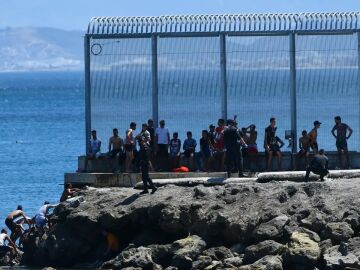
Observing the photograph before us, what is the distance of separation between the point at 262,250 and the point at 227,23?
9.55 meters

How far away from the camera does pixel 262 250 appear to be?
35.1 meters

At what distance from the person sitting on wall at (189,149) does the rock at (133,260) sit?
5523 millimetres

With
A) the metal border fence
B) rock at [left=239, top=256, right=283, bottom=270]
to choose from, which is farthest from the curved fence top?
rock at [left=239, top=256, right=283, bottom=270]

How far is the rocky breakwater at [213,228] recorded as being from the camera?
35.0 metres

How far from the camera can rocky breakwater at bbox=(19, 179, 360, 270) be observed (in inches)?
1377

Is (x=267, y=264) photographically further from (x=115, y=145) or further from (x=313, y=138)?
(x=115, y=145)

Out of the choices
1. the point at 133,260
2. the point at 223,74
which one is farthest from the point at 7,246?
the point at 223,74

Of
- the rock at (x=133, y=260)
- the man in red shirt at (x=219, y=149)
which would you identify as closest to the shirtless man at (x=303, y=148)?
the man in red shirt at (x=219, y=149)

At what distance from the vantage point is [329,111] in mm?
43156

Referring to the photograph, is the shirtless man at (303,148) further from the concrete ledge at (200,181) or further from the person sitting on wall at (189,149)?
the person sitting on wall at (189,149)

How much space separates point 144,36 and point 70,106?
3894 inches

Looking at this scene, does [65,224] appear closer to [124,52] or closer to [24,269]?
[24,269]

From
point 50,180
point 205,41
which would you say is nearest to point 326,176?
point 205,41

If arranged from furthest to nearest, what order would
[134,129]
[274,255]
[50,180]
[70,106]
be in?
[70,106], [50,180], [134,129], [274,255]
